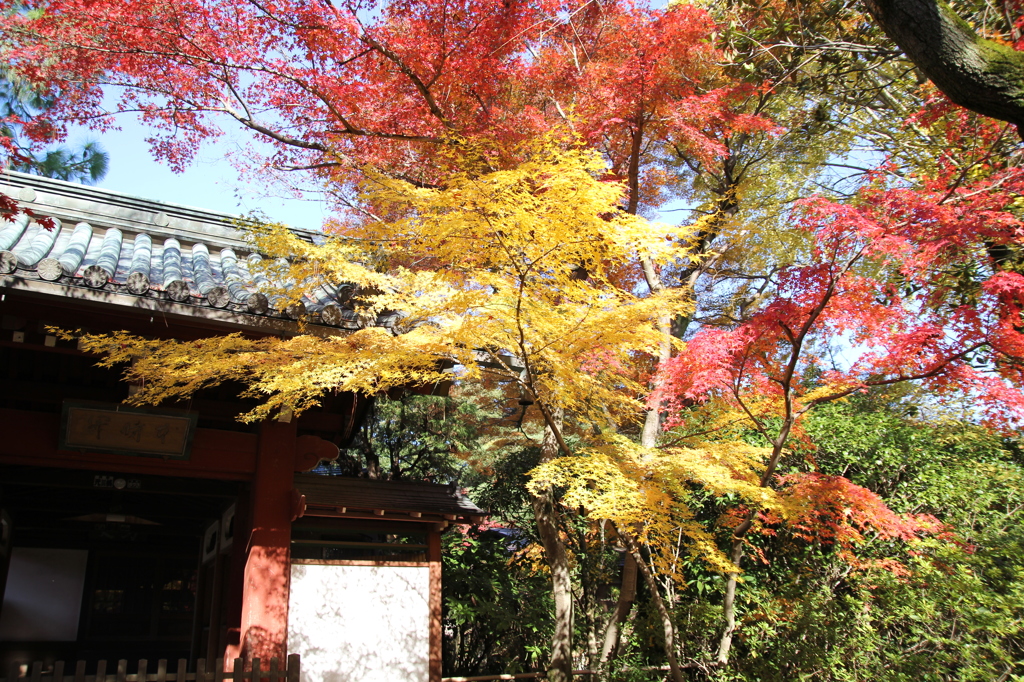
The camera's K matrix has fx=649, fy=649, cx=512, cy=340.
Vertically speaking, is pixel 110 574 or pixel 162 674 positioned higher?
pixel 110 574

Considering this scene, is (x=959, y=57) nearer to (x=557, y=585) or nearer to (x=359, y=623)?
(x=359, y=623)

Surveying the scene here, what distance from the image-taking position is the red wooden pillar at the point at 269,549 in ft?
17.5

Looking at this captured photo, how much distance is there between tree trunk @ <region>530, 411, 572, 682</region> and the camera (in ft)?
24.5

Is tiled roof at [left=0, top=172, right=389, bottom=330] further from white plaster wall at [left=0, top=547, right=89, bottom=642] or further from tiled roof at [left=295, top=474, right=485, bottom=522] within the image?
white plaster wall at [left=0, top=547, right=89, bottom=642]

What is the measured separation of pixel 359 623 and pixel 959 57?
6359 mm

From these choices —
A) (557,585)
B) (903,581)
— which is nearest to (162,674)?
(557,585)

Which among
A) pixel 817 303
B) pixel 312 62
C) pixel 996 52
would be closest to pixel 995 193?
pixel 817 303

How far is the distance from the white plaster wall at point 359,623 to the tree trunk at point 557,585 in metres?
1.72

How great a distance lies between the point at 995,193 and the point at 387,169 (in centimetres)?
668

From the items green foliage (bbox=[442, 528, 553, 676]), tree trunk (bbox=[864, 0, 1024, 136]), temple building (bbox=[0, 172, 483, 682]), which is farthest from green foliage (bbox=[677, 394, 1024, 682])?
tree trunk (bbox=[864, 0, 1024, 136])

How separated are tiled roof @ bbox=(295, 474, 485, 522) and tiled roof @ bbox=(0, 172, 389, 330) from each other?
2190 millimetres

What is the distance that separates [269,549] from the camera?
5.58m

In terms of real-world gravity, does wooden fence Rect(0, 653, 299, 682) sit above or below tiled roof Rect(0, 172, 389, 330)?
below

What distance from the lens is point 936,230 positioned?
5445mm
